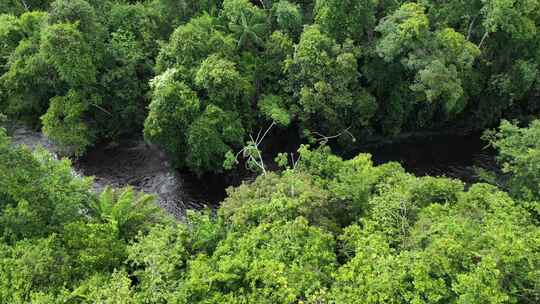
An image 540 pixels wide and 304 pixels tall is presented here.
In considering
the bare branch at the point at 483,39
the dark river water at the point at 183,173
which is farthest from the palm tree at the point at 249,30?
the bare branch at the point at 483,39

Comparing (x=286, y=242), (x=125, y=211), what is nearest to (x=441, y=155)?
(x=286, y=242)

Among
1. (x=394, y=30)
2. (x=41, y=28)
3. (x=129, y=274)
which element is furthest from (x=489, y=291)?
(x=41, y=28)

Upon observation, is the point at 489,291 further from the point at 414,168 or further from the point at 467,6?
the point at 467,6

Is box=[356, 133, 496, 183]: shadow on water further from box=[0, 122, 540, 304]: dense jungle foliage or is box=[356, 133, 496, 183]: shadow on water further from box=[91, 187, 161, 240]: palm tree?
box=[91, 187, 161, 240]: palm tree

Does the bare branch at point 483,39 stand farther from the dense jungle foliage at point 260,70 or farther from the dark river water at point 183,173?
the dark river water at point 183,173

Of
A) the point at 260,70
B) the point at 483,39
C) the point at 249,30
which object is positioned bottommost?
the point at 260,70

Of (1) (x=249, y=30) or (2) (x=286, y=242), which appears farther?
(1) (x=249, y=30)

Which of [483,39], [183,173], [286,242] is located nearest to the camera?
[286,242]

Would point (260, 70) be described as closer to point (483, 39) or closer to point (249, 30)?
point (249, 30)
